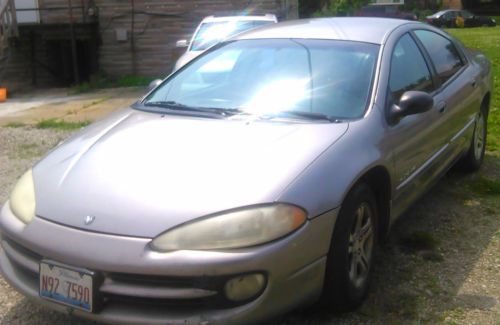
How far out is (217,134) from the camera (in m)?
3.29

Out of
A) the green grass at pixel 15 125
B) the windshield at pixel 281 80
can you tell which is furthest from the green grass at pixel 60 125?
the windshield at pixel 281 80

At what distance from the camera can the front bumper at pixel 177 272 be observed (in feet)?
8.49

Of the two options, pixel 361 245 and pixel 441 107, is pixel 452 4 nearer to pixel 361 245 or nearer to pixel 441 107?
pixel 441 107

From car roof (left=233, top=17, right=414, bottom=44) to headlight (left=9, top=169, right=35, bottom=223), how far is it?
187cm

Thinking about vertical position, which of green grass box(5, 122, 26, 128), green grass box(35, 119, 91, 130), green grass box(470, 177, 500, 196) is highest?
green grass box(470, 177, 500, 196)

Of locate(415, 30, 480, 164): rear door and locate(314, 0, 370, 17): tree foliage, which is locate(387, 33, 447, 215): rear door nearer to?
locate(415, 30, 480, 164): rear door

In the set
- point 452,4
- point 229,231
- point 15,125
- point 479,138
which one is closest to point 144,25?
point 15,125

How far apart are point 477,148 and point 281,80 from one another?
256 centimetres

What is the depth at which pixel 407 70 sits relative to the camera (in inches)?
162

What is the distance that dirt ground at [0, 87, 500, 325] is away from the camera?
3193 millimetres

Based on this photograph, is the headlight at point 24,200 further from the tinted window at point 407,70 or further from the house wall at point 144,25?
the house wall at point 144,25

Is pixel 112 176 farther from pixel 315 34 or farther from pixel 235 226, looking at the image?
pixel 315 34

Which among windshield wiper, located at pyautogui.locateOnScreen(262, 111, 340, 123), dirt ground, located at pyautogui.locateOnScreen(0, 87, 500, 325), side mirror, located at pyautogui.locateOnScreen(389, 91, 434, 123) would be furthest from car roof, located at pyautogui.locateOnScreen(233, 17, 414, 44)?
dirt ground, located at pyautogui.locateOnScreen(0, 87, 500, 325)

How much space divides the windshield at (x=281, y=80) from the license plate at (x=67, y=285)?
139 centimetres
